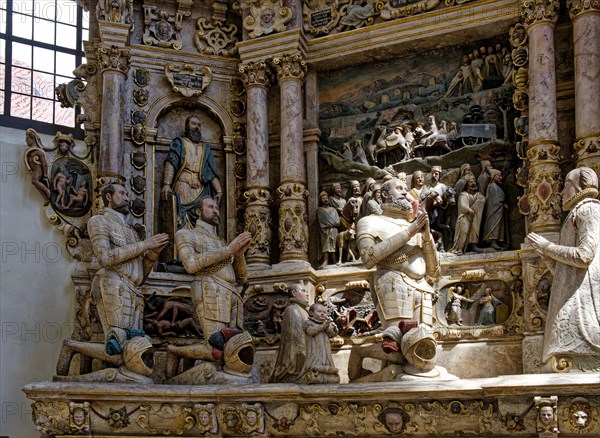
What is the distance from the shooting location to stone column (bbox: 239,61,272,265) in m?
12.7

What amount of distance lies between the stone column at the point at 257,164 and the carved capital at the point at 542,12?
377 cm

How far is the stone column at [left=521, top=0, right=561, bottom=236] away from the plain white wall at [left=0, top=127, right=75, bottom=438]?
630 cm

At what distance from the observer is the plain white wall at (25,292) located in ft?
40.1

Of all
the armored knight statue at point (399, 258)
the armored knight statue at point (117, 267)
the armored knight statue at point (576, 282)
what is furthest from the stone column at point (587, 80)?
the armored knight statue at point (117, 267)

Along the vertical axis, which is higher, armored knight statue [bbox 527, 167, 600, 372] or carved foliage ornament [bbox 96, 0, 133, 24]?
carved foliage ornament [bbox 96, 0, 133, 24]

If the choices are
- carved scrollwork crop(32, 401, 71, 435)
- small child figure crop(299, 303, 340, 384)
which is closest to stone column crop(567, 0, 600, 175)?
small child figure crop(299, 303, 340, 384)

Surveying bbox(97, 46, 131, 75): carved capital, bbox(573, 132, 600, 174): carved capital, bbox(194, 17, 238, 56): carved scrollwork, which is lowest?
bbox(573, 132, 600, 174): carved capital

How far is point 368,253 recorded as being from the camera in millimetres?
10031

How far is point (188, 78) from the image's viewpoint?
13.6 m

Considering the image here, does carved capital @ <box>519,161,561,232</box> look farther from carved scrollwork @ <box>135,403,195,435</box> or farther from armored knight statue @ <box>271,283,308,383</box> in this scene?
carved scrollwork @ <box>135,403,195,435</box>

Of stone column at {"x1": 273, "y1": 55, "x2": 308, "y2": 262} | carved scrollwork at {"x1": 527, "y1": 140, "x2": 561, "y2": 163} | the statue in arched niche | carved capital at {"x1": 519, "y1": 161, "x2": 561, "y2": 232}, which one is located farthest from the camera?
the statue in arched niche

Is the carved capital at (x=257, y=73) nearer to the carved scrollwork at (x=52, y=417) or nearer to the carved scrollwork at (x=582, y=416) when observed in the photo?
the carved scrollwork at (x=52, y=417)

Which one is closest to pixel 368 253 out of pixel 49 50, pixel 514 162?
pixel 514 162

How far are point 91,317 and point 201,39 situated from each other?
180 inches
